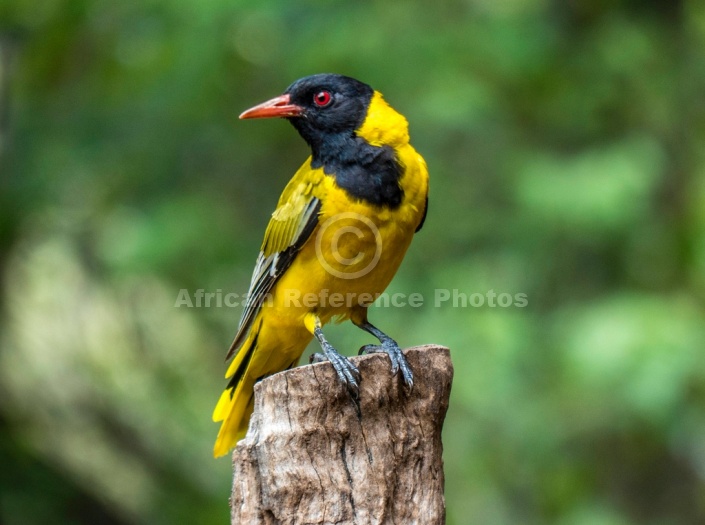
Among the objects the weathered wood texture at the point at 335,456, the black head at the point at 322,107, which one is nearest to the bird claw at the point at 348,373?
the weathered wood texture at the point at 335,456

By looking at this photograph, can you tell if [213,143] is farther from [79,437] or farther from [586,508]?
[586,508]

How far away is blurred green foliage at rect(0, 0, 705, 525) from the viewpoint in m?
5.86

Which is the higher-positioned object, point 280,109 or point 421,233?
point 421,233

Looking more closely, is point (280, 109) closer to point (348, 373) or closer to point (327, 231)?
point (327, 231)

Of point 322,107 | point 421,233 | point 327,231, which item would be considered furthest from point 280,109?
point 421,233

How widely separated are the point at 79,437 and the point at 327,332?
102 inches

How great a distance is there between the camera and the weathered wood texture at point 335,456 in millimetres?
3059

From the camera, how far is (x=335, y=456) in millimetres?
3139

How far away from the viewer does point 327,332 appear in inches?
238

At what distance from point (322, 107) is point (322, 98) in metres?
0.05

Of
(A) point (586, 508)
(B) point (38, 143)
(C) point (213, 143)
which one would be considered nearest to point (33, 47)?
(B) point (38, 143)

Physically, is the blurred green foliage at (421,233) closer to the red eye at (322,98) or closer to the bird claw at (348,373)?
the red eye at (322,98)

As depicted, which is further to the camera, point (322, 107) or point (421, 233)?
point (421, 233)

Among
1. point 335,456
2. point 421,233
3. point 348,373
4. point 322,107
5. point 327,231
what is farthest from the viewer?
point 421,233
